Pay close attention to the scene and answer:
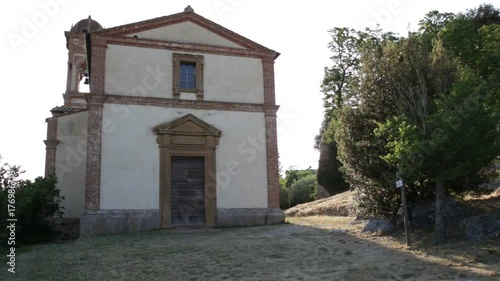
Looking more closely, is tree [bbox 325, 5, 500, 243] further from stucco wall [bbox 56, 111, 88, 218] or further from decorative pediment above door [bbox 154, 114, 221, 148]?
stucco wall [bbox 56, 111, 88, 218]

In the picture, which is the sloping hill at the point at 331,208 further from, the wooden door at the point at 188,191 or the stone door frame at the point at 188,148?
the wooden door at the point at 188,191

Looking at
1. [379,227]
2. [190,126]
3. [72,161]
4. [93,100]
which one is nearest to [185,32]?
[190,126]

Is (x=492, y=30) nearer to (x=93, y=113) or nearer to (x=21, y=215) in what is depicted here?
(x=93, y=113)

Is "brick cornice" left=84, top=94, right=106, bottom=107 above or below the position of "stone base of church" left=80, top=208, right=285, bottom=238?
above

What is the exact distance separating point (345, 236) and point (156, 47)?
10510mm

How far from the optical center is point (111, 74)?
17312mm

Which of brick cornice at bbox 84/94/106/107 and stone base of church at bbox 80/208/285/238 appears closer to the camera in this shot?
stone base of church at bbox 80/208/285/238

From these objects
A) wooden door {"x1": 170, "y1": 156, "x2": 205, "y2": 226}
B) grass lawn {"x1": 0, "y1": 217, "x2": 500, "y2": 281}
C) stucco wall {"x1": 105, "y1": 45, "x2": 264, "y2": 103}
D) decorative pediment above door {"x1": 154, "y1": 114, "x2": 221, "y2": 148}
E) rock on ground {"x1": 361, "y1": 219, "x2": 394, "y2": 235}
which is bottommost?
grass lawn {"x1": 0, "y1": 217, "x2": 500, "y2": 281}

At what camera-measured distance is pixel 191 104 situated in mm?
17938

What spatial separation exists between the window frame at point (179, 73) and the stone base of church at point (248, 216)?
4.74 m

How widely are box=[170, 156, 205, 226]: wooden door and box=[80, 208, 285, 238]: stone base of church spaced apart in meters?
0.73

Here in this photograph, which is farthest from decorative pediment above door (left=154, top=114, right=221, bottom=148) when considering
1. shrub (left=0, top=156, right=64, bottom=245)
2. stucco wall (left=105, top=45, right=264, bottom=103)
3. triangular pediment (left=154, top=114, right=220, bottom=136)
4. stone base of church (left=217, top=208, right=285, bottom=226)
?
shrub (left=0, top=156, right=64, bottom=245)

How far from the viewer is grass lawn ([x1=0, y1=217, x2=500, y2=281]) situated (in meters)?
8.23

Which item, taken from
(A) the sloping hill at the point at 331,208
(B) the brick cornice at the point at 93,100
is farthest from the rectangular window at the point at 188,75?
(A) the sloping hill at the point at 331,208
